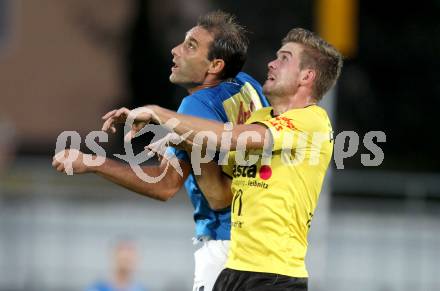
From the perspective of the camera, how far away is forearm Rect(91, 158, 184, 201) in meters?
5.31

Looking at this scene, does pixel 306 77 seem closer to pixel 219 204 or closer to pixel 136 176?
pixel 219 204

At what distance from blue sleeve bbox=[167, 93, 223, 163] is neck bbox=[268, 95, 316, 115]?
370 mm

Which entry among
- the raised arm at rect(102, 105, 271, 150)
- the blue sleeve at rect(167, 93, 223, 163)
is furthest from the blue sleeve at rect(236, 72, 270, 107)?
the raised arm at rect(102, 105, 271, 150)

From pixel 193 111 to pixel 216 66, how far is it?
32 centimetres

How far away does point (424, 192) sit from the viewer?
1345cm

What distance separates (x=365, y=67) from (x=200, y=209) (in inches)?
693

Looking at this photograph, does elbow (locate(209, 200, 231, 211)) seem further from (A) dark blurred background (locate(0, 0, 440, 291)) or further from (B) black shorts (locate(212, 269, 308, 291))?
(A) dark blurred background (locate(0, 0, 440, 291))

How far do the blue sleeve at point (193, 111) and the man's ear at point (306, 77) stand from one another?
51 cm

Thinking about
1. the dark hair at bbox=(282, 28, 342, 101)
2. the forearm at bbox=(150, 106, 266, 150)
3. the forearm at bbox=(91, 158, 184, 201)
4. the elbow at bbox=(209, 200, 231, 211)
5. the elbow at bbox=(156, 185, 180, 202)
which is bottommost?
the elbow at bbox=(209, 200, 231, 211)

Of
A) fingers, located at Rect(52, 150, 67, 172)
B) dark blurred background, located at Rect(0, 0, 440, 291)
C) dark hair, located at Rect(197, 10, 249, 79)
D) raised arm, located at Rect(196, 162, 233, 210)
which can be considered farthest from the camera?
dark blurred background, located at Rect(0, 0, 440, 291)

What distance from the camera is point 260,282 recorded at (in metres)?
5.10

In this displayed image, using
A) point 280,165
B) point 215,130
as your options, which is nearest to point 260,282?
point 280,165

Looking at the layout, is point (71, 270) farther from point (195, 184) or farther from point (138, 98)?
point (138, 98)

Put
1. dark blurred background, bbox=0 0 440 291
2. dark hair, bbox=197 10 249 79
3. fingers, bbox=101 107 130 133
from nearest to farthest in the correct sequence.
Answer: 1. fingers, bbox=101 107 130 133
2. dark hair, bbox=197 10 249 79
3. dark blurred background, bbox=0 0 440 291
